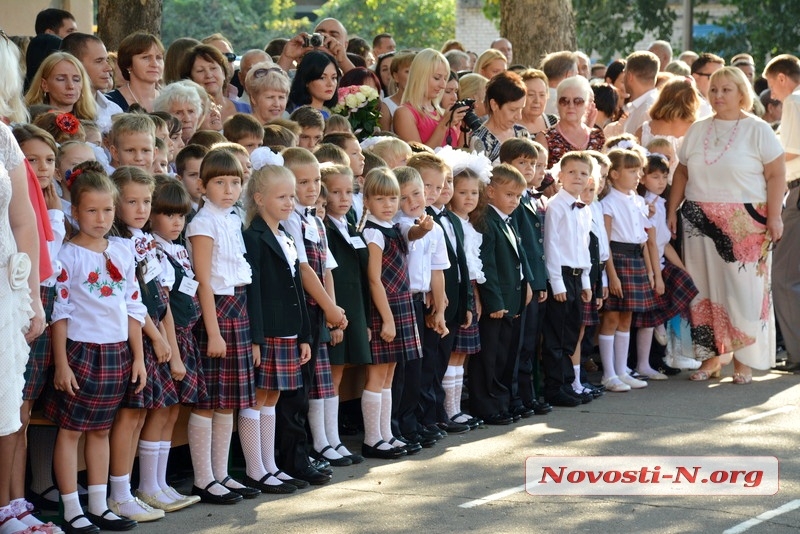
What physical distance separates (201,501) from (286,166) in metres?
1.77

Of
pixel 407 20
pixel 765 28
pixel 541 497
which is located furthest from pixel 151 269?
pixel 407 20

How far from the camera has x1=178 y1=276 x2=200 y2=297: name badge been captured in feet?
21.3

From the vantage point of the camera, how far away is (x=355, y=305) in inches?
298

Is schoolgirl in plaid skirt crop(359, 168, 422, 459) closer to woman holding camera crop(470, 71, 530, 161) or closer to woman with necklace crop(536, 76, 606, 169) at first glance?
woman holding camera crop(470, 71, 530, 161)

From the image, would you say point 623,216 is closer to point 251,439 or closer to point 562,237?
point 562,237

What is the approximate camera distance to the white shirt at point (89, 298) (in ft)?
19.6

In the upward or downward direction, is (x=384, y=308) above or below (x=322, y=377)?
above

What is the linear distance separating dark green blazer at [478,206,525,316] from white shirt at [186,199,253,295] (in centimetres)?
233

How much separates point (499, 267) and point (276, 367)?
227cm

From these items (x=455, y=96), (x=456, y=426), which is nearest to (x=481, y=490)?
(x=456, y=426)

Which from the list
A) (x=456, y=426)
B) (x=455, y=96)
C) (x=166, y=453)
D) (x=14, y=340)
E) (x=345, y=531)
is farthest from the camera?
(x=455, y=96)

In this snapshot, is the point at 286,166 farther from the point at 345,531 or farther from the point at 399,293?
the point at 345,531

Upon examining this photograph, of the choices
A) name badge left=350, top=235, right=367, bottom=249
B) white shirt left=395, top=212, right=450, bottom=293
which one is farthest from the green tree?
name badge left=350, top=235, right=367, bottom=249

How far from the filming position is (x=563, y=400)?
9.24 m
